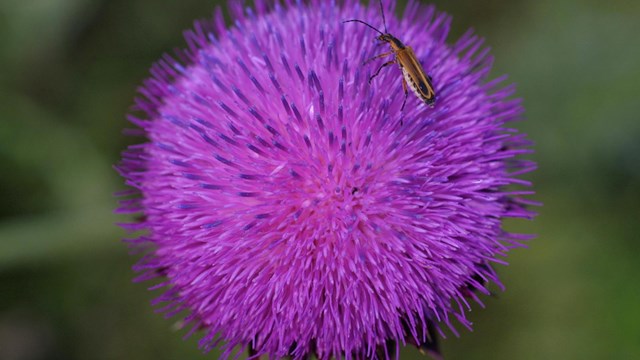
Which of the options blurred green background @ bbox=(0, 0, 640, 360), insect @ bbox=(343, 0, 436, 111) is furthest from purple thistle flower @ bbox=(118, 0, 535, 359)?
blurred green background @ bbox=(0, 0, 640, 360)

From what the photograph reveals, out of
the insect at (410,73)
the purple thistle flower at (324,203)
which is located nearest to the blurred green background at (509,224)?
the purple thistle flower at (324,203)

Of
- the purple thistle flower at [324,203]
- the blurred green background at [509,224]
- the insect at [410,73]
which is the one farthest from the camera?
the blurred green background at [509,224]

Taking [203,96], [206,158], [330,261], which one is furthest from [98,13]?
[330,261]

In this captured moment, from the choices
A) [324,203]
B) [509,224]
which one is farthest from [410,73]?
[509,224]

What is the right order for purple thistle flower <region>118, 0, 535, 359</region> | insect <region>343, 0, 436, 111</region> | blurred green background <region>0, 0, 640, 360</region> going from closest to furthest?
purple thistle flower <region>118, 0, 535, 359</region> < insect <region>343, 0, 436, 111</region> < blurred green background <region>0, 0, 640, 360</region>

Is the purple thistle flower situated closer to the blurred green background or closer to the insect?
the insect

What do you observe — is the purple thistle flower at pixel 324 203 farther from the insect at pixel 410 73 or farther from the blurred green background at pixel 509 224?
the blurred green background at pixel 509 224
